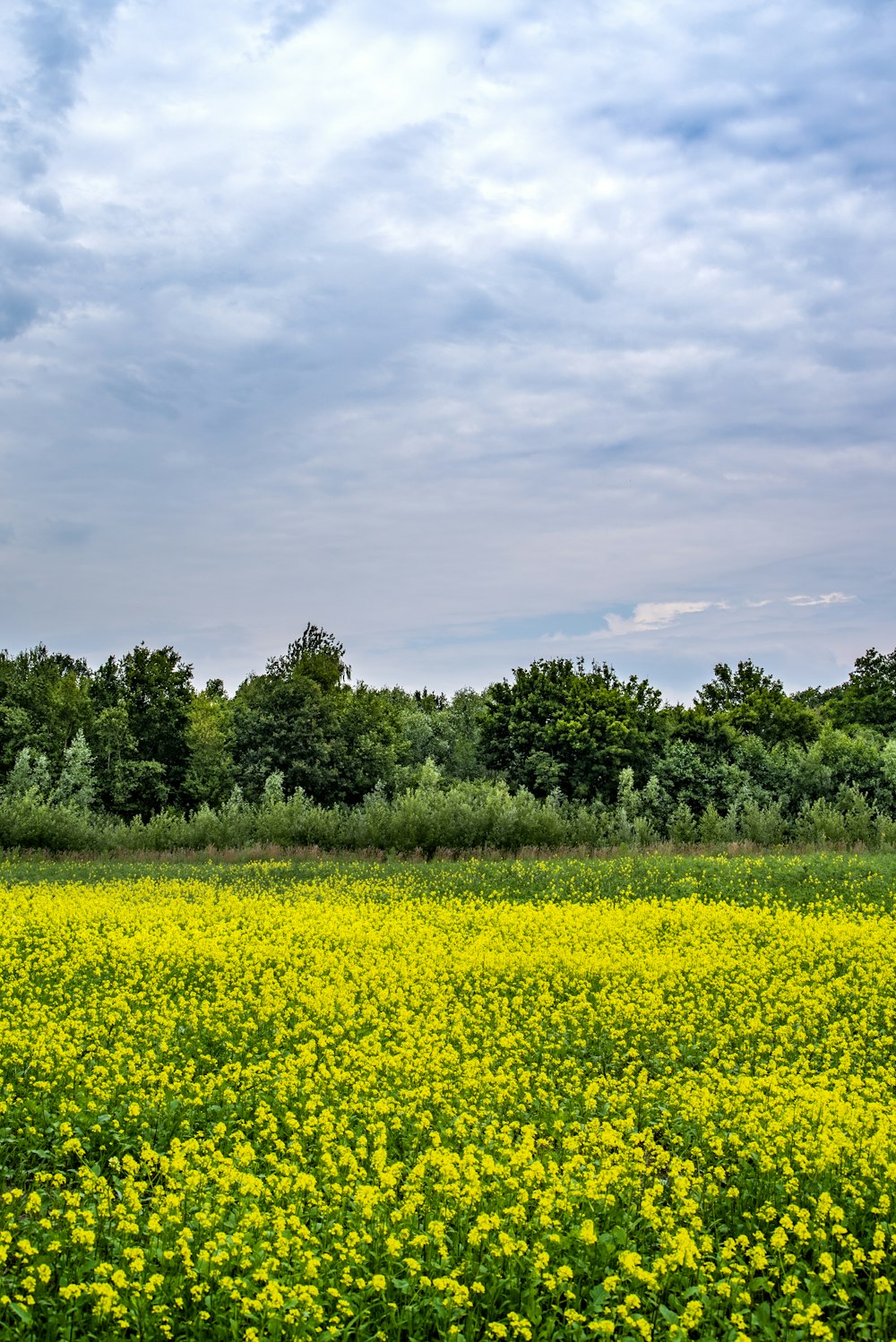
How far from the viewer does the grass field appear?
5316 mm

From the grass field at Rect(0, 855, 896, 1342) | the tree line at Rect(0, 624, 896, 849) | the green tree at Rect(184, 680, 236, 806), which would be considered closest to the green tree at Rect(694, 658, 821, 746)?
the tree line at Rect(0, 624, 896, 849)

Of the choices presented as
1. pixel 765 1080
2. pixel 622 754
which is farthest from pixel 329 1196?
pixel 622 754

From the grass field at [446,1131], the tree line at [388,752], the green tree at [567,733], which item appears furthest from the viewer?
the green tree at [567,733]

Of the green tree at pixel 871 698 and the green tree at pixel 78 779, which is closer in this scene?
the green tree at pixel 78 779

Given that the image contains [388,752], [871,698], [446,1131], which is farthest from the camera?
[871,698]

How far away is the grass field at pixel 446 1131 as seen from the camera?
5316 millimetres

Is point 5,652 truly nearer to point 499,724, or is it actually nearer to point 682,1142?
point 499,724

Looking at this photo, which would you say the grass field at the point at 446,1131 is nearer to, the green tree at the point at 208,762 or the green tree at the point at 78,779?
Answer: the green tree at the point at 78,779

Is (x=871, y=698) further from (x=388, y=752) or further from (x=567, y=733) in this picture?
(x=388, y=752)

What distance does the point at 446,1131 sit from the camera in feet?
24.3

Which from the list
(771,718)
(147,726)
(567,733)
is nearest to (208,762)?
(147,726)

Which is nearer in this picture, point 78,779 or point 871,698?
point 78,779

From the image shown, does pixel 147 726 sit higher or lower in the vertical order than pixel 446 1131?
higher

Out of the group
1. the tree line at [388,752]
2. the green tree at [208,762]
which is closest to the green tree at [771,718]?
the tree line at [388,752]
